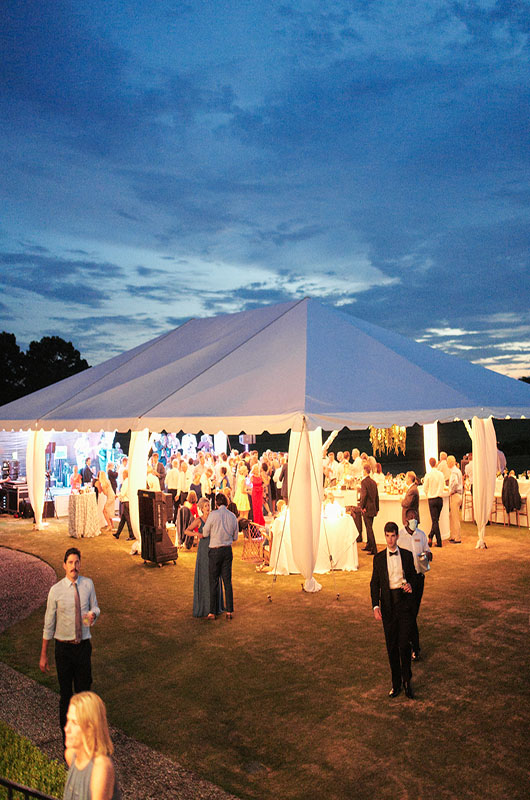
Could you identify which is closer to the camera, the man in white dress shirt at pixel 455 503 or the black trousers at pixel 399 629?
the black trousers at pixel 399 629

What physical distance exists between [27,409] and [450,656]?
10705 mm

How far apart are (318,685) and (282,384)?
4.58m

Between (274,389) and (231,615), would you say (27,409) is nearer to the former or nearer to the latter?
(274,389)

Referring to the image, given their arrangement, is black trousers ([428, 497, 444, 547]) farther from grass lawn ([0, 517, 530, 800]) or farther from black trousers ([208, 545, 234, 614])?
black trousers ([208, 545, 234, 614])

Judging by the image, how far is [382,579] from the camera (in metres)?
5.23

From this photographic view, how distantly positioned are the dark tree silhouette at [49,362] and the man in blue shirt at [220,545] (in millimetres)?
40581

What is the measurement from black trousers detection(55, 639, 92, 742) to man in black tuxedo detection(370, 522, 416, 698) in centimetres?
228

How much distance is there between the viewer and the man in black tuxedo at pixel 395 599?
16.8 feet

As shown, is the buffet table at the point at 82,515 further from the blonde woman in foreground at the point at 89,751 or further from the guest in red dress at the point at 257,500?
the blonde woman in foreground at the point at 89,751

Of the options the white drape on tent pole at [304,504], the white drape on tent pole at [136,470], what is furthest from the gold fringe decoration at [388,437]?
the white drape on tent pole at [304,504]

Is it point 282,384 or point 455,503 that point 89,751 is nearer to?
point 282,384

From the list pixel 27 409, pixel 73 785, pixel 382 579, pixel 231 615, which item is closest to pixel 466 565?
pixel 231 615

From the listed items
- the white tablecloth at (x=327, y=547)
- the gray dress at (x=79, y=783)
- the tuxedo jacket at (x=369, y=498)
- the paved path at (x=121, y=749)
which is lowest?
the paved path at (x=121, y=749)

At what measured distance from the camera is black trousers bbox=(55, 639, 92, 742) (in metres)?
4.41
